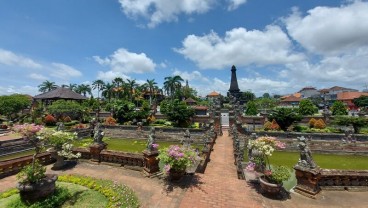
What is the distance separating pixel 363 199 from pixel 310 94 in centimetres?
13287

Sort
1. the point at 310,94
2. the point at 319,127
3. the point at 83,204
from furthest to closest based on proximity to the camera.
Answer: the point at 310,94, the point at 319,127, the point at 83,204

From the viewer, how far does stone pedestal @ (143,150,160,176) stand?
916 cm

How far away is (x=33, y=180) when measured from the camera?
677 cm

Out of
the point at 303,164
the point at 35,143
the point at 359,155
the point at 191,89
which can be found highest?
the point at 191,89

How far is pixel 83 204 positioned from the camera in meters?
6.75

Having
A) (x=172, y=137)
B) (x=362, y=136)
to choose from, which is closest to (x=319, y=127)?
(x=362, y=136)

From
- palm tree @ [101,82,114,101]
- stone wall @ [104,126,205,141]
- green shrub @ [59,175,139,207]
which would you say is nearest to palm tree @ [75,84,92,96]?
palm tree @ [101,82,114,101]

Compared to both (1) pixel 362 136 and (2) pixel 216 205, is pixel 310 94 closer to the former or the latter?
(1) pixel 362 136

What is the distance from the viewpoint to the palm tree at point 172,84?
211 ft

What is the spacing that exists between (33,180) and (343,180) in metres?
11.5

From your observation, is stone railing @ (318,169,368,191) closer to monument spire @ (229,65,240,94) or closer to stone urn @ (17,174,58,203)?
stone urn @ (17,174,58,203)

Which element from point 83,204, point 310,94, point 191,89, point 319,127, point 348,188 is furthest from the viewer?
point 310,94

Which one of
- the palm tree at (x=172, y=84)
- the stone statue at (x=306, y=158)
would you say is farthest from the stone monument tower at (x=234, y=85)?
the stone statue at (x=306, y=158)

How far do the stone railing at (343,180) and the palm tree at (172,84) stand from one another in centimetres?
5735
